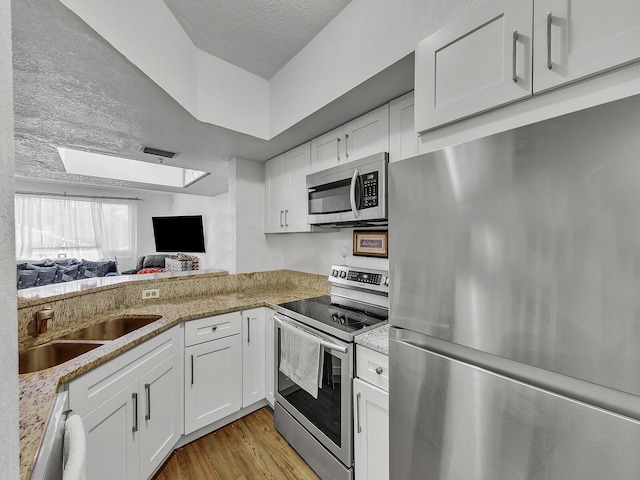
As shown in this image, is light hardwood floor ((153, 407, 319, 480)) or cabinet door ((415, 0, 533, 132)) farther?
light hardwood floor ((153, 407, 319, 480))

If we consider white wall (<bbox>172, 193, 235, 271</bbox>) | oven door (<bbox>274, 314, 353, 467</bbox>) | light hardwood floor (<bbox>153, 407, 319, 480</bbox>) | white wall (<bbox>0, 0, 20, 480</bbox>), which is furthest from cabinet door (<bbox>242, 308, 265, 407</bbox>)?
white wall (<bbox>172, 193, 235, 271</bbox>)

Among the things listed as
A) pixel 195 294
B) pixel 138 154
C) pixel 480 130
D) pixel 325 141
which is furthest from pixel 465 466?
pixel 138 154

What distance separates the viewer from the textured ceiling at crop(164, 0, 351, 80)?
142cm

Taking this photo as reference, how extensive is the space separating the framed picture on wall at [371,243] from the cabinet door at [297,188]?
42cm

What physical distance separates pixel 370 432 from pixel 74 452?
114 centimetres

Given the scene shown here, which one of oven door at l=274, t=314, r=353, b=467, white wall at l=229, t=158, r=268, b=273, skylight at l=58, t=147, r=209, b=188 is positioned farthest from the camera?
skylight at l=58, t=147, r=209, b=188

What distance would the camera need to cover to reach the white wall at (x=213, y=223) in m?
5.02

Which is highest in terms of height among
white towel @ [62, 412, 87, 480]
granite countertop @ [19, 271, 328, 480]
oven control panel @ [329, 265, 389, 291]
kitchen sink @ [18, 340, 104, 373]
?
oven control panel @ [329, 265, 389, 291]

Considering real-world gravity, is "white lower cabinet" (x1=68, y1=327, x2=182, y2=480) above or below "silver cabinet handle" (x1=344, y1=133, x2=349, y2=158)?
below

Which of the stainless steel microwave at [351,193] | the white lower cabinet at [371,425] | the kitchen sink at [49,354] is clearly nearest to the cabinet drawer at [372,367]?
the white lower cabinet at [371,425]

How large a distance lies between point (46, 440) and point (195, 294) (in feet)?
5.75

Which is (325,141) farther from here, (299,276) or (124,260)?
(124,260)

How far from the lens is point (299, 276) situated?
2.72 metres

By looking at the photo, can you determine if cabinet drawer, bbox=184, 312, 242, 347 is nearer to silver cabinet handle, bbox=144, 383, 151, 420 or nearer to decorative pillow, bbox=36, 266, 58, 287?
silver cabinet handle, bbox=144, 383, 151, 420
